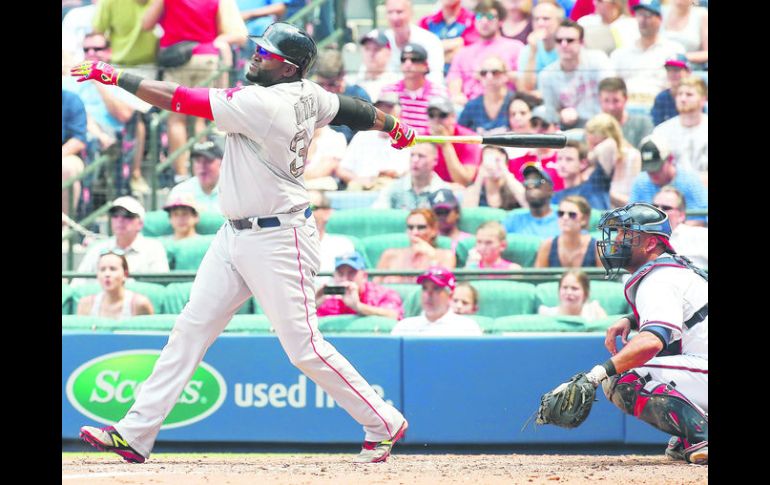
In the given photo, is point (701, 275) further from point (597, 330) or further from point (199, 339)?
point (199, 339)

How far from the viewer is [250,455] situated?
280 inches

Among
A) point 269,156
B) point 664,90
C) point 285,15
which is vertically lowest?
point 269,156

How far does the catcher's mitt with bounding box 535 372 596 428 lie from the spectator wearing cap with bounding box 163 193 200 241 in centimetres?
388

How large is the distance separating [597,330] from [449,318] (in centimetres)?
90

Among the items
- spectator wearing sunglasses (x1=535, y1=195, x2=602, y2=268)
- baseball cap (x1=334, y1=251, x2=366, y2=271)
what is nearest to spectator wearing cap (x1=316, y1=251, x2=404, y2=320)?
baseball cap (x1=334, y1=251, x2=366, y2=271)

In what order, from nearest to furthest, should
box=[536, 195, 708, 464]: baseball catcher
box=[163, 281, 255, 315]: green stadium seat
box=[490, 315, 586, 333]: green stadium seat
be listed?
box=[536, 195, 708, 464]: baseball catcher < box=[490, 315, 586, 333]: green stadium seat < box=[163, 281, 255, 315]: green stadium seat

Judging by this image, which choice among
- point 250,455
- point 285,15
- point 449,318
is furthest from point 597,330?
point 285,15

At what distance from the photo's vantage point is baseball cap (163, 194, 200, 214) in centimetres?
827

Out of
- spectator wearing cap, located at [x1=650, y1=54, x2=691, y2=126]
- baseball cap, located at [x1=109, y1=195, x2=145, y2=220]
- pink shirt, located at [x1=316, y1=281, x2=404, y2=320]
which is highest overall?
spectator wearing cap, located at [x1=650, y1=54, x2=691, y2=126]

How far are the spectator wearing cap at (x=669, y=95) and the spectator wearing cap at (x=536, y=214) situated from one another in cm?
99

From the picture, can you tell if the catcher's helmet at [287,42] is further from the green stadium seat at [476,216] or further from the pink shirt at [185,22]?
the pink shirt at [185,22]

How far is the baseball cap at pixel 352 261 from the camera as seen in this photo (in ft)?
24.1

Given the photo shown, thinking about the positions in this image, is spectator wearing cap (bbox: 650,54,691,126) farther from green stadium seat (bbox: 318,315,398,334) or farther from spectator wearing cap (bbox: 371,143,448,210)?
green stadium seat (bbox: 318,315,398,334)

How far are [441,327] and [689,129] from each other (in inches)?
99.0
